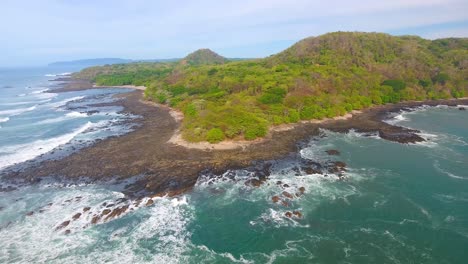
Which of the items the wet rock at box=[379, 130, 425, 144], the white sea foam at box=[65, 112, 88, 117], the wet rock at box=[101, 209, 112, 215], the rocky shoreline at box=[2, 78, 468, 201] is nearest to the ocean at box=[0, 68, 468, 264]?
the wet rock at box=[101, 209, 112, 215]

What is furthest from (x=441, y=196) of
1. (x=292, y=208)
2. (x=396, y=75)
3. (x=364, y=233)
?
(x=396, y=75)

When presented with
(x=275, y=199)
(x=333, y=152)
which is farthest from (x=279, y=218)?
(x=333, y=152)

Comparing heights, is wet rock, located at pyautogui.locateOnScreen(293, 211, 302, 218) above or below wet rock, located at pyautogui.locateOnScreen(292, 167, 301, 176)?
below

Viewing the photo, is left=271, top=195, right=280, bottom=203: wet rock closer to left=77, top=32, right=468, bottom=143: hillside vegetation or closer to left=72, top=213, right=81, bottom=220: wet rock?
left=77, top=32, right=468, bottom=143: hillside vegetation

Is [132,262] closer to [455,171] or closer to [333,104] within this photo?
[455,171]

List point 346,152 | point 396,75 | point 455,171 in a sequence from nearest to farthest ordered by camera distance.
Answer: point 455,171 → point 346,152 → point 396,75

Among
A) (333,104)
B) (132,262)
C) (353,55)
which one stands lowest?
(132,262)
